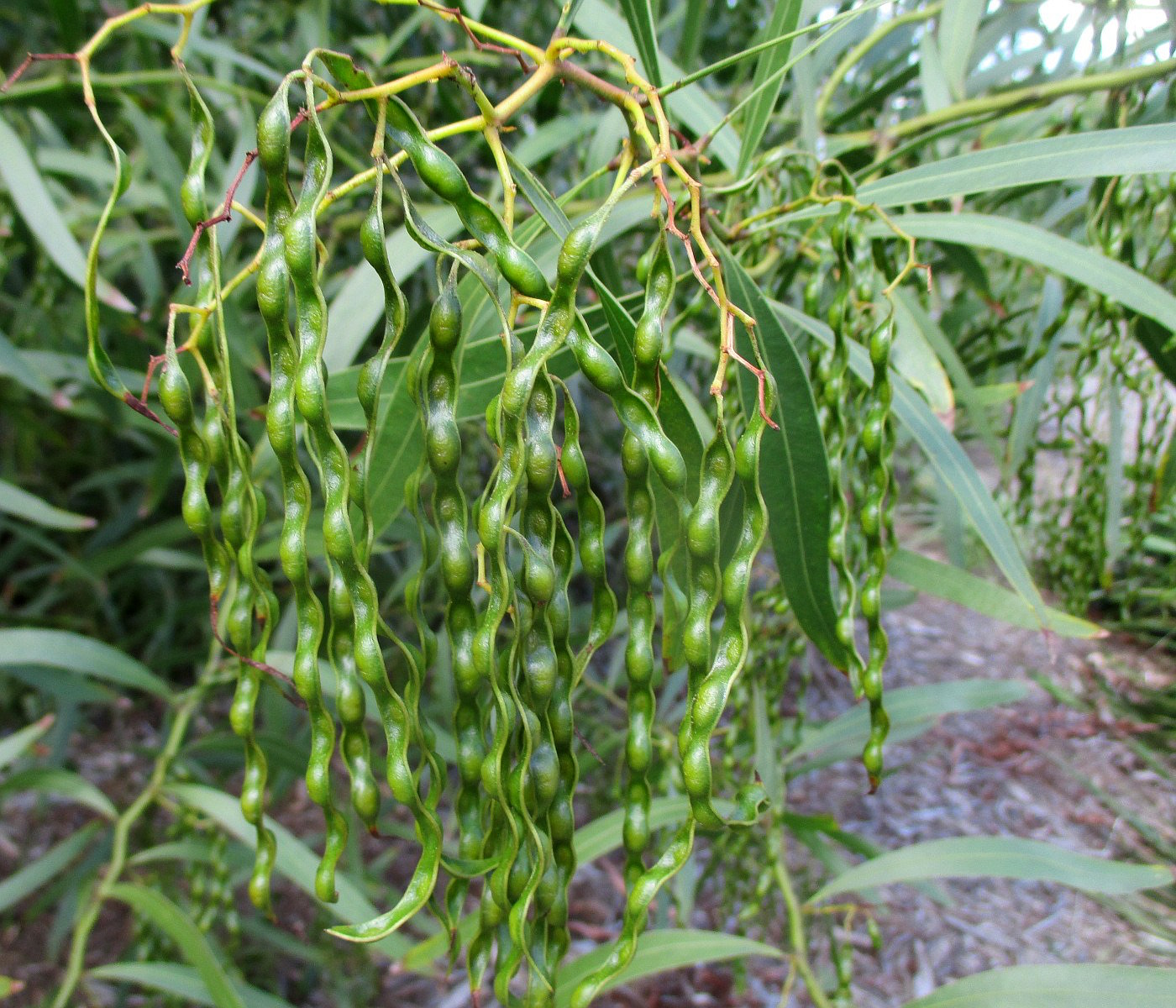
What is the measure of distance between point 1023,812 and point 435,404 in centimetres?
191

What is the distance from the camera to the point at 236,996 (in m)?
0.69

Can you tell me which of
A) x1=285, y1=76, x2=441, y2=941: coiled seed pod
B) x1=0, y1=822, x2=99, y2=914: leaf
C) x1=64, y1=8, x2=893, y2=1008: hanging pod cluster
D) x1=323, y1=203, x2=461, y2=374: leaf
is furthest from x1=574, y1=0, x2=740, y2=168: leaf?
x1=0, y1=822, x2=99, y2=914: leaf

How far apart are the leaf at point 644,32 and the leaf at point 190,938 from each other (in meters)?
0.79

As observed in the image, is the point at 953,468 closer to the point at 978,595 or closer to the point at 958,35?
the point at 978,595

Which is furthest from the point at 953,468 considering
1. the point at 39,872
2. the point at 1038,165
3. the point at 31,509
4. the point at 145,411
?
the point at 39,872

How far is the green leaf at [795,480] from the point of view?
547mm

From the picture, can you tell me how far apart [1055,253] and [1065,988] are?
56 cm

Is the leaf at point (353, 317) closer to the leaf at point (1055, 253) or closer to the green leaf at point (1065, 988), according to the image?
the leaf at point (1055, 253)

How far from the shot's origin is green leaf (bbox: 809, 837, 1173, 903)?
73cm

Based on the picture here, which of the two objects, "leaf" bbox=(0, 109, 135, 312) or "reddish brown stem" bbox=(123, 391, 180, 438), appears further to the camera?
"leaf" bbox=(0, 109, 135, 312)

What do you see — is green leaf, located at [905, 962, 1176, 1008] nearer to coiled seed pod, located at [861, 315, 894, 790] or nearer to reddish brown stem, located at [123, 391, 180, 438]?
coiled seed pod, located at [861, 315, 894, 790]

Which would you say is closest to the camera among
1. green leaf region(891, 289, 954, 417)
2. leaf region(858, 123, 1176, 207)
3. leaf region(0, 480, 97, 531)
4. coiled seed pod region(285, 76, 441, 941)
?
coiled seed pod region(285, 76, 441, 941)

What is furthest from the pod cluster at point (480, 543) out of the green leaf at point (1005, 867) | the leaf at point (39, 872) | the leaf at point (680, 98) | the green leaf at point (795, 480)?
the leaf at point (39, 872)

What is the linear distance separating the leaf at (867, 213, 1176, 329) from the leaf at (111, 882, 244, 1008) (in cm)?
82
